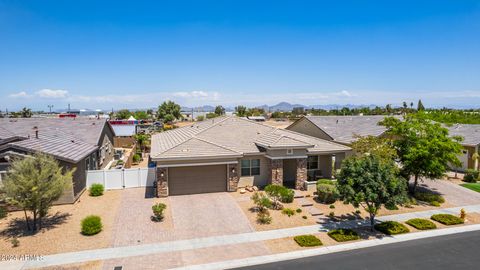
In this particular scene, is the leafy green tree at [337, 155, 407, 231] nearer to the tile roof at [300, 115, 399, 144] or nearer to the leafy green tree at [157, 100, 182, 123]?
the tile roof at [300, 115, 399, 144]

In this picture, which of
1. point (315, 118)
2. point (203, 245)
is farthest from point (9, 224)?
point (315, 118)

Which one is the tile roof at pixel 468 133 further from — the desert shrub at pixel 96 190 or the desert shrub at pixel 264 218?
the desert shrub at pixel 96 190

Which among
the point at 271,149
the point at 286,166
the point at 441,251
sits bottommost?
the point at 441,251

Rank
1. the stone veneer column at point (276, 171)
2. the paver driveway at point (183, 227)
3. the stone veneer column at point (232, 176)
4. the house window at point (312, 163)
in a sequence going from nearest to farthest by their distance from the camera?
1. the paver driveway at point (183, 227)
2. the stone veneer column at point (232, 176)
3. the stone veneer column at point (276, 171)
4. the house window at point (312, 163)

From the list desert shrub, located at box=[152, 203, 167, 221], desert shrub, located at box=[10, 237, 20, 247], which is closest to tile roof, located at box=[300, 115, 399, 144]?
desert shrub, located at box=[152, 203, 167, 221]

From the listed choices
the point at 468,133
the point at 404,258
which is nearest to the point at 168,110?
the point at 468,133

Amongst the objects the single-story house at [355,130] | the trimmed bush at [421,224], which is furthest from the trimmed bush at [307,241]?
the single-story house at [355,130]

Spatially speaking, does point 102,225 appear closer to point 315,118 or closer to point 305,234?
point 305,234
